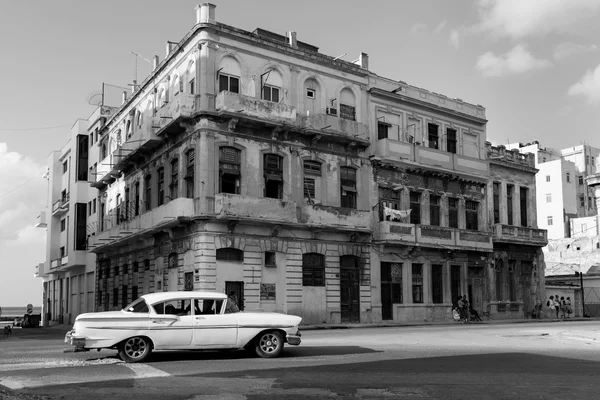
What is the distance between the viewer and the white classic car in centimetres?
1445

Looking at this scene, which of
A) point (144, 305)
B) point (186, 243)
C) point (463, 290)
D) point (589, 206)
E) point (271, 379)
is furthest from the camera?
point (589, 206)

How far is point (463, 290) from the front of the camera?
41.4 m

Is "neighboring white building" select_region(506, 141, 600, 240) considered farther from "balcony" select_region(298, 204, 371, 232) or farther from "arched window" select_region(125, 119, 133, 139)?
"arched window" select_region(125, 119, 133, 139)

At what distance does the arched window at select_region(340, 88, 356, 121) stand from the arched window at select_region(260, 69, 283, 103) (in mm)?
4092

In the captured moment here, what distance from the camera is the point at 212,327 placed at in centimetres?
1506

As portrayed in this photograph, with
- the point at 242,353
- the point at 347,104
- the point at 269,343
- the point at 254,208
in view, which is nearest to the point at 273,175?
the point at 254,208

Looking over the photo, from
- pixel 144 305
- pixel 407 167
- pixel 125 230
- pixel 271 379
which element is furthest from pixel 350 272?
pixel 271 379

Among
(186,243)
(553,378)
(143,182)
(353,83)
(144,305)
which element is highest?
(353,83)

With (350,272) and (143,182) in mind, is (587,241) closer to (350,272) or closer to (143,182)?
(350,272)

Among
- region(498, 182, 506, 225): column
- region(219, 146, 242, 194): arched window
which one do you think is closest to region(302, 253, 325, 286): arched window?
region(219, 146, 242, 194): arched window

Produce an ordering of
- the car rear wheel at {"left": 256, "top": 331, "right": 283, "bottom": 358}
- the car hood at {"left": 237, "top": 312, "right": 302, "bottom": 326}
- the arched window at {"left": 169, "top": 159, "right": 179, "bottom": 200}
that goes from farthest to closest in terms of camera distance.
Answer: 1. the arched window at {"left": 169, "top": 159, "right": 179, "bottom": 200}
2. the car rear wheel at {"left": 256, "top": 331, "right": 283, "bottom": 358}
3. the car hood at {"left": 237, "top": 312, "right": 302, "bottom": 326}

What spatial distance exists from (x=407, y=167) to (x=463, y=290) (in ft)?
28.3

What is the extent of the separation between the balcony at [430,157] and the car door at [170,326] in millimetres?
24081

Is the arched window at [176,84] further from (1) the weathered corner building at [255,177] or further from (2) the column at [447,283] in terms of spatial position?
(2) the column at [447,283]
